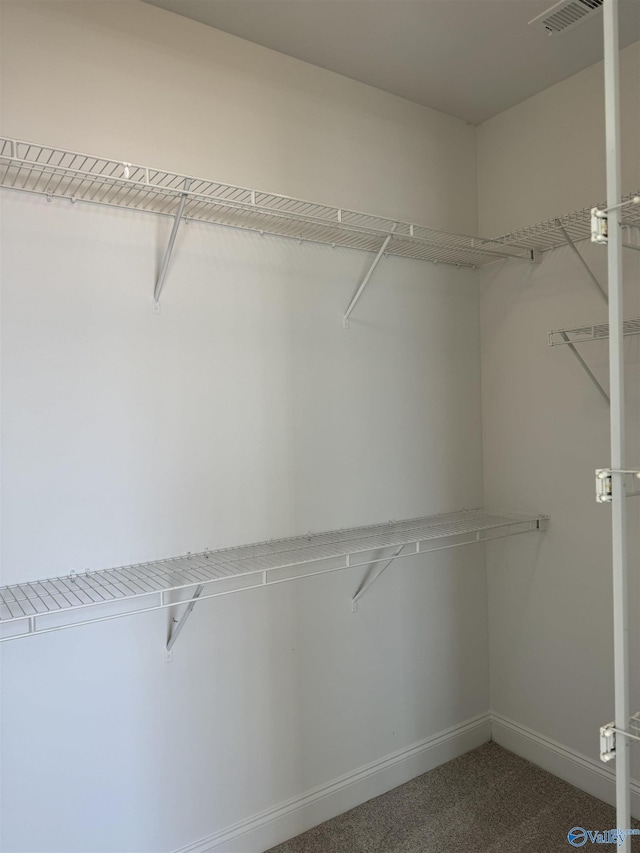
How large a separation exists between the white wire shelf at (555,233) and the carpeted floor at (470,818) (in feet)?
6.52

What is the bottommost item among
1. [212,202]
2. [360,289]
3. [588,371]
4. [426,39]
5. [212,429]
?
[212,429]

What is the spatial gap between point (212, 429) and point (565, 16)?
58.4 inches

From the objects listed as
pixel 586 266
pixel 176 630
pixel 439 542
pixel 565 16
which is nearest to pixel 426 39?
pixel 565 16

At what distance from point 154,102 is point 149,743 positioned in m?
1.91

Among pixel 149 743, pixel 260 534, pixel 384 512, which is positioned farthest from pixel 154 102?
pixel 149 743

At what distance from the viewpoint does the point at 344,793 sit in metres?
2.09

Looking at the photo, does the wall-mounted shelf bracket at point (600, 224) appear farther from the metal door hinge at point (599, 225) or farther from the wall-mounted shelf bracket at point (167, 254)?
the wall-mounted shelf bracket at point (167, 254)

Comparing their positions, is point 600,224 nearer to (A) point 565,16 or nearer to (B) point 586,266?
(A) point 565,16

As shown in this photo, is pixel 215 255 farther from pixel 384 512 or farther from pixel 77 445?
pixel 384 512

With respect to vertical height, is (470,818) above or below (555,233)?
below

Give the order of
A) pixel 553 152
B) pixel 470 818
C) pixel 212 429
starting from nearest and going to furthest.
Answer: pixel 212 429
pixel 470 818
pixel 553 152

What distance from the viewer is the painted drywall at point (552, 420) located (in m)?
2.09

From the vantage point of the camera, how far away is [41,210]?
156 cm

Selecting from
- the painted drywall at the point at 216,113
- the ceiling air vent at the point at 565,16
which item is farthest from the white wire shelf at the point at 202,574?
the ceiling air vent at the point at 565,16
